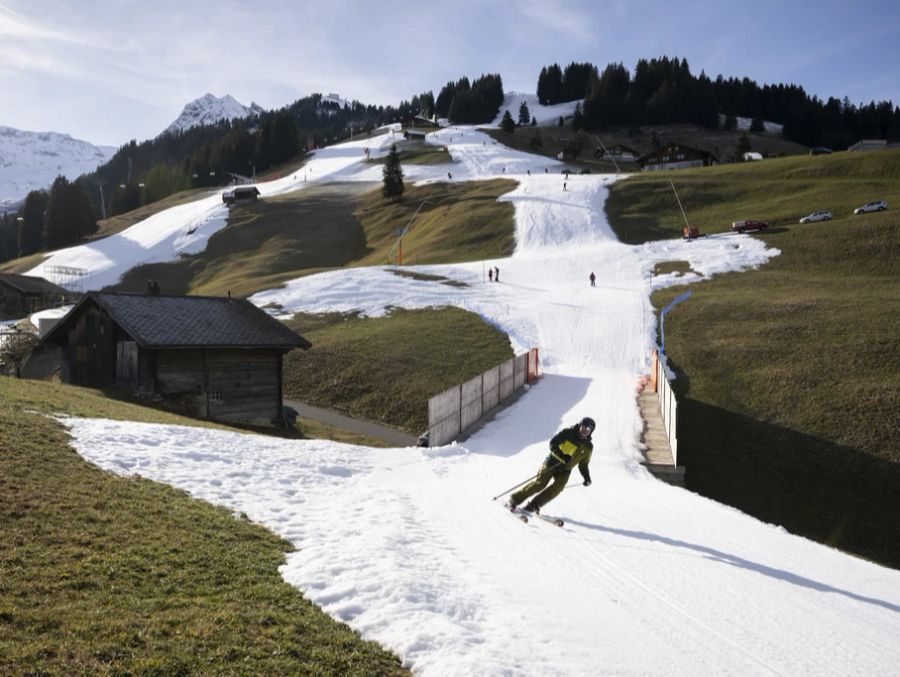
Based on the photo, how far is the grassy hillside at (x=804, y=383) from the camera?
22.8m

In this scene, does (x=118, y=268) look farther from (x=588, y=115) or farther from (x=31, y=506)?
(x=588, y=115)

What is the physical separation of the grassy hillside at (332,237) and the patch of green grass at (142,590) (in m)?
52.3

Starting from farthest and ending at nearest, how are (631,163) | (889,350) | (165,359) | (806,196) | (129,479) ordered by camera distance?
(631,163) < (806,196) < (889,350) < (165,359) < (129,479)

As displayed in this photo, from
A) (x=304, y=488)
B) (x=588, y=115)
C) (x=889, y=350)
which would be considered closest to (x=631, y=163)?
(x=588, y=115)

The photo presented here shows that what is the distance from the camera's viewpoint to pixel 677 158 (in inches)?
4592

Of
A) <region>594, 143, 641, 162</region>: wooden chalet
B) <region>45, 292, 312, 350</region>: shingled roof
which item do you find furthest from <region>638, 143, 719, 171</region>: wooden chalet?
<region>45, 292, 312, 350</region>: shingled roof

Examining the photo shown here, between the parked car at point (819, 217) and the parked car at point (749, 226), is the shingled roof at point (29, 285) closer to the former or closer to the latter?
the parked car at point (749, 226)

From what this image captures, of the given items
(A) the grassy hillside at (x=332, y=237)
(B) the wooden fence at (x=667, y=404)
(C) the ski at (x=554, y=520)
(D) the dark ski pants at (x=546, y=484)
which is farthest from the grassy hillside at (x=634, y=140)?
(C) the ski at (x=554, y=520)

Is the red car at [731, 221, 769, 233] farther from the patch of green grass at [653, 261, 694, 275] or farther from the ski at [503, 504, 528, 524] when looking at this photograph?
the ski at [503, 504, 528, 524]

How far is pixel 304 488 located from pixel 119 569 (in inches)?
238

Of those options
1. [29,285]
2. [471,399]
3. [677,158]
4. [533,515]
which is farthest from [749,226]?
[29,285]

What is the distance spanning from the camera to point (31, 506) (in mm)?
8992

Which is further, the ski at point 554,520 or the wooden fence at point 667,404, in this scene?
the wooden fence at point 667,404

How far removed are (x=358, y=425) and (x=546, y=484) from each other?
21033 millimetres
